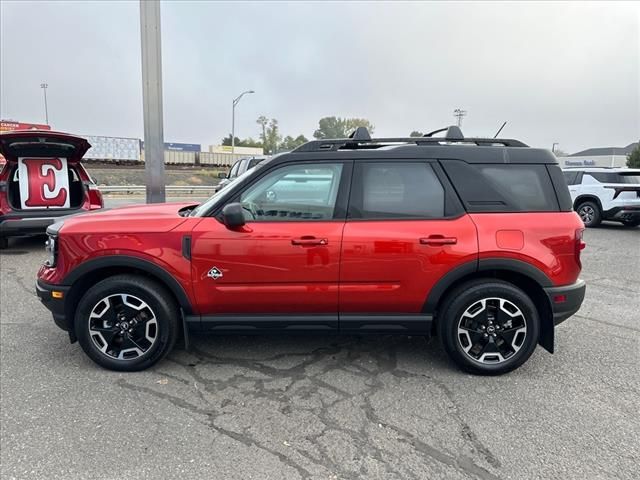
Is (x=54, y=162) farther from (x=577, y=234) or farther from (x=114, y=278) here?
(x=577, y=234)

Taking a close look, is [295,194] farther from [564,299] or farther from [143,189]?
[143,189]

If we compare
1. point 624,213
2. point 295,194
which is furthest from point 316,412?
point 624,213

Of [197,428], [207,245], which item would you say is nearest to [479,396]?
[197,428]

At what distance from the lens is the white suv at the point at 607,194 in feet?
37.6

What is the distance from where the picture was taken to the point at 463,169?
3.38 metres

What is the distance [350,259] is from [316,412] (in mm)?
1103

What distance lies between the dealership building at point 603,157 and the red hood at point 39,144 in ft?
168

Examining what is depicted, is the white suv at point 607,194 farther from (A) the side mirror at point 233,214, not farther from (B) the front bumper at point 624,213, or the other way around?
(A) the side mirror at point 233,214

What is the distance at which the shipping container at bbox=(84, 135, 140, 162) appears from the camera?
172 ft

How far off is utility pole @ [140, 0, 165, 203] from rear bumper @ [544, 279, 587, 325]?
8015 mm

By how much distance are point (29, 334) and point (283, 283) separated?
2.69 meters

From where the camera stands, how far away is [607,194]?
11.7 meters

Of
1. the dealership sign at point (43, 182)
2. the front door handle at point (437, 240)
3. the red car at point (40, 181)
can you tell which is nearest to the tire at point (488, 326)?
the front door handle at point (437, 240)

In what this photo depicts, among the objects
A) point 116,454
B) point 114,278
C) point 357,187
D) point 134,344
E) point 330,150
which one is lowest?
point 116,454
